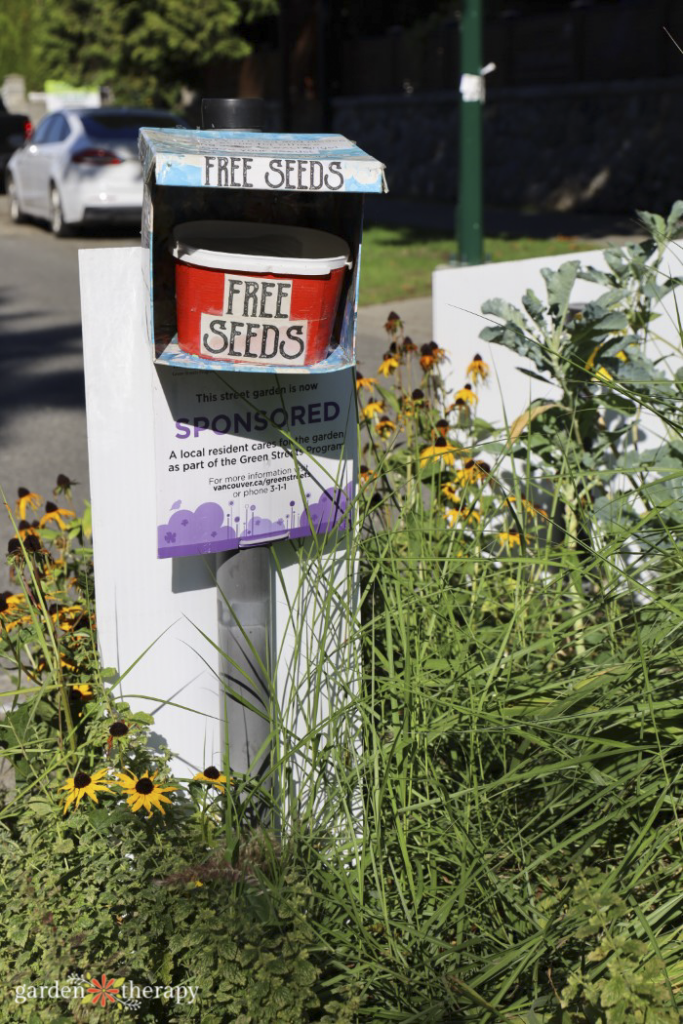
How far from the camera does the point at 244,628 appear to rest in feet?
8.57

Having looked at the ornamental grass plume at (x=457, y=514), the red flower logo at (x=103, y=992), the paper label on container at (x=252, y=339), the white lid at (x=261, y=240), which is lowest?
the red flower logo at (x=103, y=992)

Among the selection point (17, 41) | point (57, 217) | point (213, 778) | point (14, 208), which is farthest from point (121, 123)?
point (17, 41)

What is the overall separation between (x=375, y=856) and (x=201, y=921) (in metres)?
0.50

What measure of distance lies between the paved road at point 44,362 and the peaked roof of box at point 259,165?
155cm

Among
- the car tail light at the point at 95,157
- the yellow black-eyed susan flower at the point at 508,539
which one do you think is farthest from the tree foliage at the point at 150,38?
the yellow black-eyed susan flower at the point at 508,539

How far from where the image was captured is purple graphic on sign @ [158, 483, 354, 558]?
2.56 m

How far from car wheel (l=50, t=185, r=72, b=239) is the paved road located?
775 mm

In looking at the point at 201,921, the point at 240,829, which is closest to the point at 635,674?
the point at 240,829

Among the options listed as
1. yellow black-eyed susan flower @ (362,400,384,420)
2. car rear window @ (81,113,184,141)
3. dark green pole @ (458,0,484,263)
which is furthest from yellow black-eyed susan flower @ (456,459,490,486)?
car rear window @ (81,113,184,141)

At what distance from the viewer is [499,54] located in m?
19.7

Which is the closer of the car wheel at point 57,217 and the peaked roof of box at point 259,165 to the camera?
the peaked roof of box at point 259,165

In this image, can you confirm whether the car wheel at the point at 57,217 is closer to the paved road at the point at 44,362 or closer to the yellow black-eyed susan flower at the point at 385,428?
the paved road at the point at 44,362

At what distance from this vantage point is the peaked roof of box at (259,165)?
89.0 inches

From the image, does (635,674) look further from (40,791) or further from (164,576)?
(40,791)
